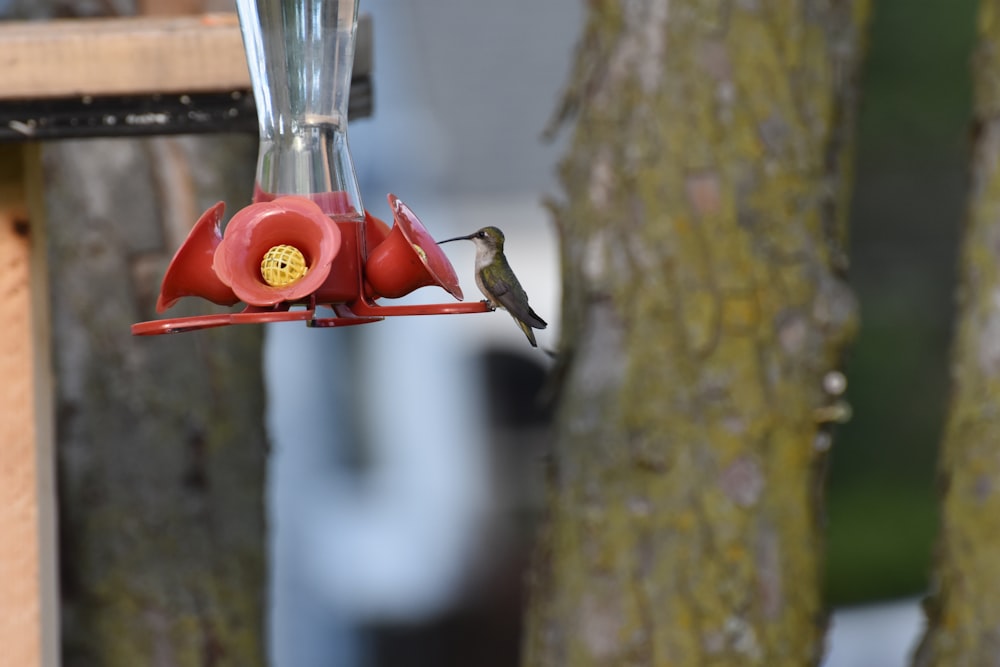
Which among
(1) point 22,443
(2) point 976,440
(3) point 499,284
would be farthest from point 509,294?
(2) point 976,440

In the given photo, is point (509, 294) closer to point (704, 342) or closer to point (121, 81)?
point (704, 342)

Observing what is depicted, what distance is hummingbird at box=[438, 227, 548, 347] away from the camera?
2338mm

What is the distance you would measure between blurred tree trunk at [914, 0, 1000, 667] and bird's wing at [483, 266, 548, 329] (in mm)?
1006

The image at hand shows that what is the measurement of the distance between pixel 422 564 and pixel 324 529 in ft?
2.21

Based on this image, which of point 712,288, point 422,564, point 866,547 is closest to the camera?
point 712,288

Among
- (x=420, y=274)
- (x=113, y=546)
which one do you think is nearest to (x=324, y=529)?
(x=113, y=546)

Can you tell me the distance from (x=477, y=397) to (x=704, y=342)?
4417 mm

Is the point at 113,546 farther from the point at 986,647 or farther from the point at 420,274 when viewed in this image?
the point at 986,647

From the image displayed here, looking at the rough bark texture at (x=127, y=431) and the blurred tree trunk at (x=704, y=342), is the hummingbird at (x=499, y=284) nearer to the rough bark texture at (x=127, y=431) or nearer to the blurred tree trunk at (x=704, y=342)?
the blurred tree trunk at (x=704, y=342)

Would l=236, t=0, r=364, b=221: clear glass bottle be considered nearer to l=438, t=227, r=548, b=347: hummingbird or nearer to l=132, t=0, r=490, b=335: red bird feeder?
l=132, t=0, r=490, b=335: red bird feeder

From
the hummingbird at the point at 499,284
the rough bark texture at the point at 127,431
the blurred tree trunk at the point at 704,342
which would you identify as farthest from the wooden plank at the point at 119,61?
the blurred tree trunk at the point at 704,342

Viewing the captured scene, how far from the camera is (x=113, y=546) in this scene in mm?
2869

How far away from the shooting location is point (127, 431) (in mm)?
2898

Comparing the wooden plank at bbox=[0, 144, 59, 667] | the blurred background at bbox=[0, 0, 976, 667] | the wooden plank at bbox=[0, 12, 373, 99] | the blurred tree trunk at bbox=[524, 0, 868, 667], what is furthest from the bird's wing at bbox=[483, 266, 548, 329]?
the blurred background at bbox=[0, 0, 976, 667]
